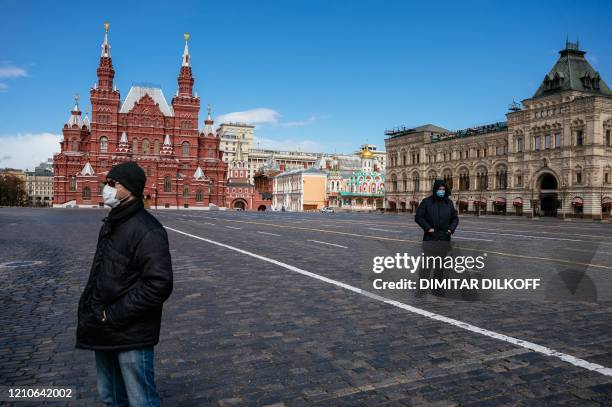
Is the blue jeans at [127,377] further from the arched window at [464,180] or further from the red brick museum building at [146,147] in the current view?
the red brick museum building at [146,147]

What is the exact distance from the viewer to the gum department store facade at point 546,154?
51306mm

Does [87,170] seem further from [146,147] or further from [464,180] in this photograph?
[464,180]

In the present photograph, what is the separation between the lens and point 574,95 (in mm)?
53875

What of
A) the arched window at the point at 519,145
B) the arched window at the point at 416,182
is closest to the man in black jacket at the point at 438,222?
the arched window at the point at 519,145

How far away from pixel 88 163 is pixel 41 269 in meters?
75.9

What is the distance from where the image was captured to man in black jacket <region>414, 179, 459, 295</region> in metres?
8.59

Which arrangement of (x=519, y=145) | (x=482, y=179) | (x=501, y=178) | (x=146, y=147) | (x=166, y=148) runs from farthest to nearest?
1. (x=146, y=147)
2. (x=166, y=148)
3. (x=482, y=179)
4. (x=501, y=178)
5. (x=519, y=145)

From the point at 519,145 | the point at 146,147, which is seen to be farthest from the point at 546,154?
the point at 146,147

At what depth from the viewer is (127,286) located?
307cm

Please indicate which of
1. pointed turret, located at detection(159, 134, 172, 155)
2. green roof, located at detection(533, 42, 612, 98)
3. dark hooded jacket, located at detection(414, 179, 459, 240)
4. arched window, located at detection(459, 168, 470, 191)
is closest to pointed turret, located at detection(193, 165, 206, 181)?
pointed turret, located at detection(159, 134, 172, 155)

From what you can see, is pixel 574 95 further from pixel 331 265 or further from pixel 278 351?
pixel 278 351

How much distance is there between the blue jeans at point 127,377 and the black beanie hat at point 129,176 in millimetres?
1053

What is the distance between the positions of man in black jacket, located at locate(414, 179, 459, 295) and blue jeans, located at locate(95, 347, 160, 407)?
6.34 metres

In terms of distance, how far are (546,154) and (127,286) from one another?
201 feet
